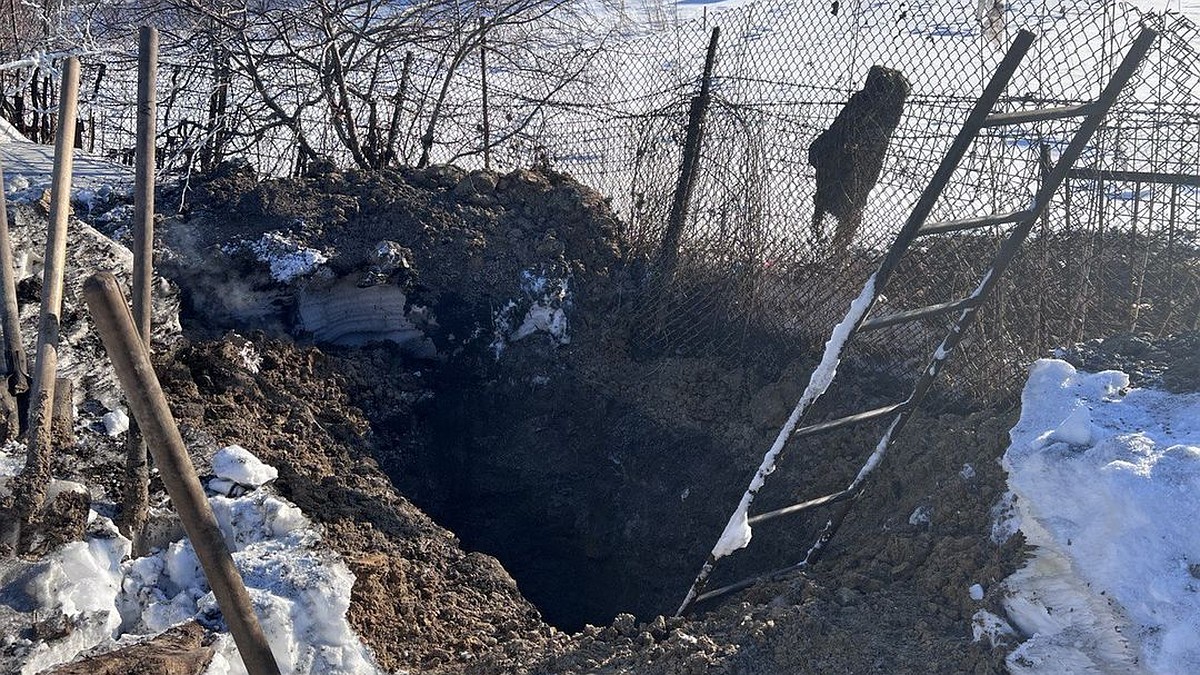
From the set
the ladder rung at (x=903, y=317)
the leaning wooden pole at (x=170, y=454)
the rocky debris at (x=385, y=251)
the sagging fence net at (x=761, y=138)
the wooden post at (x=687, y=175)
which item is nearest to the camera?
the leaning wooden pole at (x=170, y=454)

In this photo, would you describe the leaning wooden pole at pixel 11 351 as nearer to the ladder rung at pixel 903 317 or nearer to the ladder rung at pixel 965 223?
the ladder rung at pixel 903 317

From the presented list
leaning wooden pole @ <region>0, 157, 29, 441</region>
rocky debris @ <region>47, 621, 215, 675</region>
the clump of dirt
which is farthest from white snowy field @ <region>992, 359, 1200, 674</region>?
leaning wooden pole @ <region>0, 157, 29, 441</region>

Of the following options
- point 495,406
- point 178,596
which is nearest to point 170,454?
point 178,596

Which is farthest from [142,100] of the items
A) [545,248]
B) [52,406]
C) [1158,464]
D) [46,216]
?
[1158,464]

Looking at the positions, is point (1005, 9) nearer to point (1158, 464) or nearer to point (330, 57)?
Answer: point (1158, 464)

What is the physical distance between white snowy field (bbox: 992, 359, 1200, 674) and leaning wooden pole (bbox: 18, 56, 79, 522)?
296 cm

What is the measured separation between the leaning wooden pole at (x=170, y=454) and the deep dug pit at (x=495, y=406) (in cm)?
116

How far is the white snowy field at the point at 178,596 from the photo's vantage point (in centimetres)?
284

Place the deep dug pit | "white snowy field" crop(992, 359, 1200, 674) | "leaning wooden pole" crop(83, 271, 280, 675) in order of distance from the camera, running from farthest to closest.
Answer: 1. the deep dug pit
2. "white snowy field" crop(992, 359, 1200, 674)
3. "leaning wooden pole" crop(83, 271, 280, 675)

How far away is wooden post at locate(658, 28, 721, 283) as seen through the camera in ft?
16.3

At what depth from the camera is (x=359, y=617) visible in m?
3.19

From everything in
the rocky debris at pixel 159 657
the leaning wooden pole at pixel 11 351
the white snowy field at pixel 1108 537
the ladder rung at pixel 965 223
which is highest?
the ladder rung at pixel 965 223

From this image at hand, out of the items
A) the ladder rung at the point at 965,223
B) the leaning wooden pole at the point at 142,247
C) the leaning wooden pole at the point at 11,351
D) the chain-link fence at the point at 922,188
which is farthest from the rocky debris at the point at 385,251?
the ladder rung at the point at 965,223

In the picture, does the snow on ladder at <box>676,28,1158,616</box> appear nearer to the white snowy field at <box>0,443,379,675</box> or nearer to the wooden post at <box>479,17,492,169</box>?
the white snowy field at <box>0,443,379,675</box>
